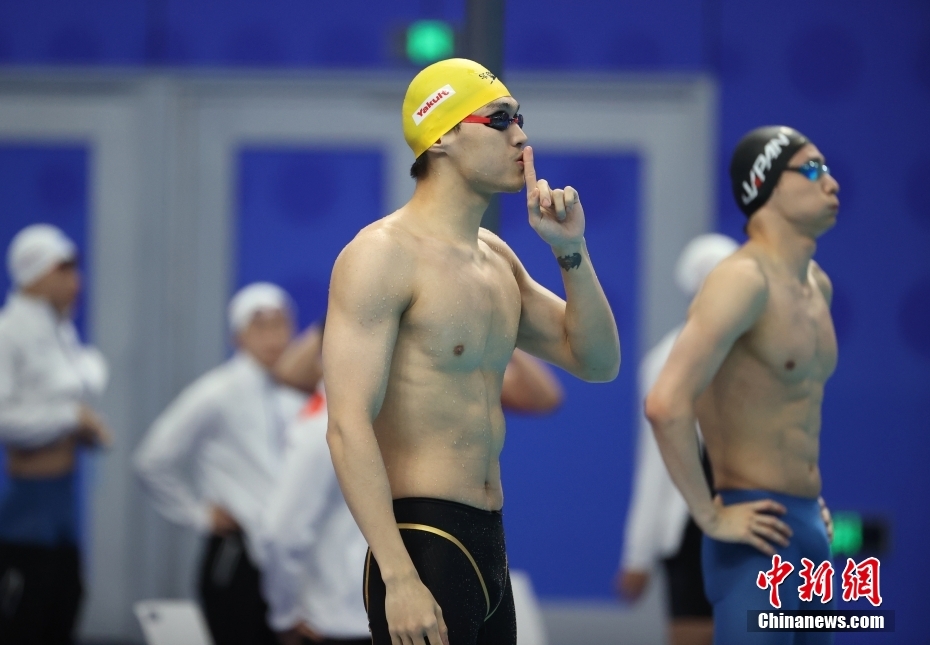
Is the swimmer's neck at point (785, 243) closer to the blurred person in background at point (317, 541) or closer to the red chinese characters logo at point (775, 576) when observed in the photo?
the red chinese characters logo at point (775, 576)

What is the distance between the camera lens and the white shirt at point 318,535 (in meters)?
4.65

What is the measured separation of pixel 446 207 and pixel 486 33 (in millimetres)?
819

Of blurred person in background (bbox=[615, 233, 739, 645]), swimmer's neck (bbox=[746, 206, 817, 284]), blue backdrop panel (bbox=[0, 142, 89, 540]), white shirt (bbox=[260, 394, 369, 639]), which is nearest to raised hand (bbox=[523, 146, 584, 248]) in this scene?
swimmer's neck (bbox=[746, 206, 817, 284])

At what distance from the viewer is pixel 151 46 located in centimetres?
817

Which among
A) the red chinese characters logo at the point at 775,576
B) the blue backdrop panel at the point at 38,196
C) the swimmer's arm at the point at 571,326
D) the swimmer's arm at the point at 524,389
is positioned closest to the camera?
the swimmer's arm at the point at 571,326

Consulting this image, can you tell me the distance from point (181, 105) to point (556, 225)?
5.50 m

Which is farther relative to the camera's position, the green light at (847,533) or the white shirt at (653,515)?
the green light at (847,533)

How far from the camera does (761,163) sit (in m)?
3.98

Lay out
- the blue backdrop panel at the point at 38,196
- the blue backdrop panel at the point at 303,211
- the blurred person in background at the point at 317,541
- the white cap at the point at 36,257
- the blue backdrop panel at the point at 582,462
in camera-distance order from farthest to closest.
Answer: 1. the blue backdrop panel at the point at 38,196
2. the blue backdrop panel at the point at 303,211
3. the blue backdrop panel at the point at 582,462
4. the white cap at the point at 36,257
5. the blurred person in background at the point at 317,541

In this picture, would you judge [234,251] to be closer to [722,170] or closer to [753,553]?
[722,170]

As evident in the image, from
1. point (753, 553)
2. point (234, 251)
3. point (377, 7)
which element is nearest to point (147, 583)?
point (234, 251)

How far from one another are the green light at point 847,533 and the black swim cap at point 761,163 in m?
2.96

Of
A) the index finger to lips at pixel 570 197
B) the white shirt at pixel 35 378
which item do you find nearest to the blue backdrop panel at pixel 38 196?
the white shirt at pixel 35 378

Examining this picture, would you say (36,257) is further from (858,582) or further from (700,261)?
(858,582)
